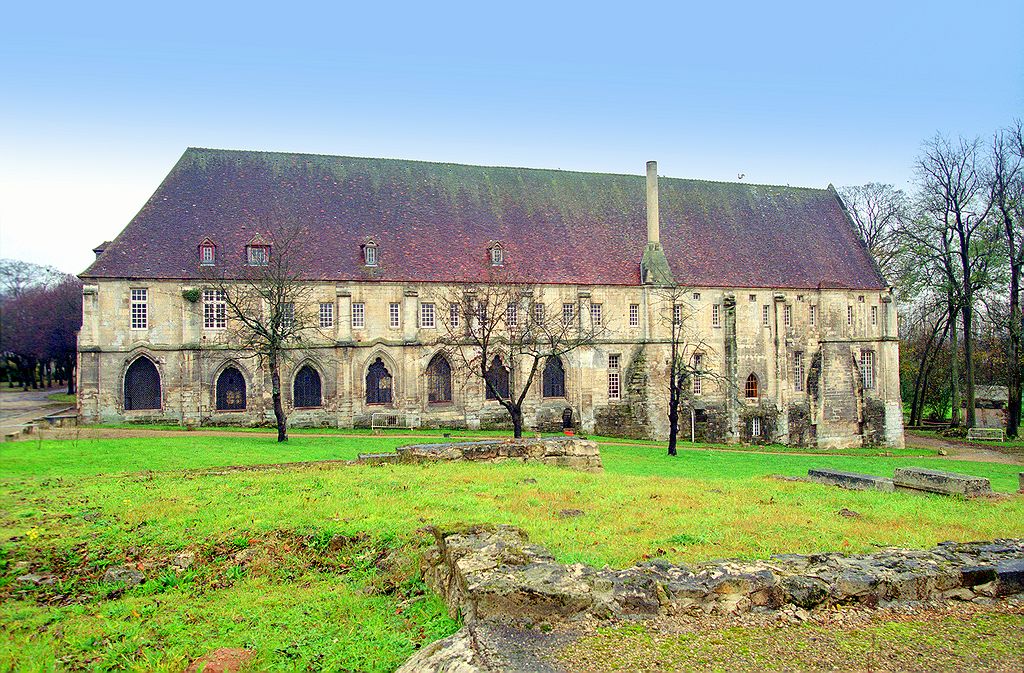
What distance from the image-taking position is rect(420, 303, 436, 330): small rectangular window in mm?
39719

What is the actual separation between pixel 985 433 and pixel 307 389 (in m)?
39.7

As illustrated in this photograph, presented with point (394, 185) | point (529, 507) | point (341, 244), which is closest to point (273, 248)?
point (341, 244)

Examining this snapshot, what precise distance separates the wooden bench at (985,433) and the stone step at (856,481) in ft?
93.2

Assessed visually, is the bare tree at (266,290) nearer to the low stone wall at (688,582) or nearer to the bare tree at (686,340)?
the bare tree at (686,340)

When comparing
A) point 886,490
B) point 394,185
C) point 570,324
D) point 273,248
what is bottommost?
point 886,490

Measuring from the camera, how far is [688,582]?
8.41 metres

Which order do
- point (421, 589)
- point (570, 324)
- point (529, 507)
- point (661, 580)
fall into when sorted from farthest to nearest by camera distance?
point (570, 324) → point (529, 507) → point (421, 589) → point (661, 580)

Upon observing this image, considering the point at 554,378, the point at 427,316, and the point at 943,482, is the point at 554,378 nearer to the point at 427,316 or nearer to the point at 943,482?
the point at 427,316

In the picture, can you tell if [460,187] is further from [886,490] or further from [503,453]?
[886,490]

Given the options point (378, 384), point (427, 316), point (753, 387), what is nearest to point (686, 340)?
point (753, 387)

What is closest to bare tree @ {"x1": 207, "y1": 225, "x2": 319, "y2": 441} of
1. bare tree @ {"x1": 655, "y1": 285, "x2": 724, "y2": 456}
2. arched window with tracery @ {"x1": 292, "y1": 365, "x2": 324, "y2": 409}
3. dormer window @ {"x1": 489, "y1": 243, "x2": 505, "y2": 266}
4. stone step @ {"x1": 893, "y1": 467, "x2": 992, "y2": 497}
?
arched window with tracery @ {"x1": 292, "y1": 365, "x2": 324, "y2": 409}

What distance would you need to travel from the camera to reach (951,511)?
14.9m

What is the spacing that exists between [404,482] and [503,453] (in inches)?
202

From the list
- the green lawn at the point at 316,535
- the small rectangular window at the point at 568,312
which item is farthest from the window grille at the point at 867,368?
the green lawn at the point at 316,535
